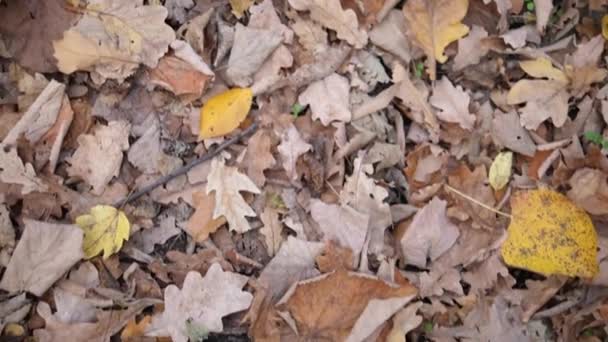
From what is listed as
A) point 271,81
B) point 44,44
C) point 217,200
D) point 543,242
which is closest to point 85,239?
point 217,200

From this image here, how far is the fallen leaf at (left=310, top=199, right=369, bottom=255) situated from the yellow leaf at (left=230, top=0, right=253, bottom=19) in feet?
2.69

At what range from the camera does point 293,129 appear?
255 cm

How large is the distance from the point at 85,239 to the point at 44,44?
757mm

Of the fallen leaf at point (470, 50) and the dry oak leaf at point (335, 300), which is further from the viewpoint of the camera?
the fallen leaf at point (470, 50)

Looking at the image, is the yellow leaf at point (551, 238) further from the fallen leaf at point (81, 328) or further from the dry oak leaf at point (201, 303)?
the fallen leaf at point (81, 328)

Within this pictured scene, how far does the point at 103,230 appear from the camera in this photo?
2.42m

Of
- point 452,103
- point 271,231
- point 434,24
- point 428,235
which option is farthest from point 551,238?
point 271,231

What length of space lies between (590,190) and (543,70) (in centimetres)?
51

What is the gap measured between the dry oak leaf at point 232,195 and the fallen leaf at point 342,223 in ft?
0.82

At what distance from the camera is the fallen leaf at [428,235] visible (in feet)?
8.16

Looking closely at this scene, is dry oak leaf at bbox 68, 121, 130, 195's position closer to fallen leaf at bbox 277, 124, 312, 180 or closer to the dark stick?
the dark stick

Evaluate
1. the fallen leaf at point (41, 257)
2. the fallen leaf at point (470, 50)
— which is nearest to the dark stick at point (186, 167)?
the fallen leaf at point (41, 257)

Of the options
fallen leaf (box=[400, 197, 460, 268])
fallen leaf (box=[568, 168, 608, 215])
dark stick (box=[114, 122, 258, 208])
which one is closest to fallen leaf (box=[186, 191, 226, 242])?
dark stick (box=[114, 122, 258, 208])

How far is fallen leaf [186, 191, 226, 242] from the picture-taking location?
2.48 metres
